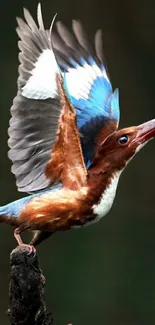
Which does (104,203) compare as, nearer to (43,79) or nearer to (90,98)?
(43,79)

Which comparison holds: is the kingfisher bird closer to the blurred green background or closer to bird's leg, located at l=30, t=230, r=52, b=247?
bird's leg, located at l=30, t=230, r=52, b=247

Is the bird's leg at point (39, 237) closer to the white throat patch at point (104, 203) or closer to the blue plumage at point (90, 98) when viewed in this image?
the white throat patch at point (104, 203)

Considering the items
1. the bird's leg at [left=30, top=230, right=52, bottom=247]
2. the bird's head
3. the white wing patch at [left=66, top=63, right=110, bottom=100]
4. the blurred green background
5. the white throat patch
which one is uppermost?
the bird's head

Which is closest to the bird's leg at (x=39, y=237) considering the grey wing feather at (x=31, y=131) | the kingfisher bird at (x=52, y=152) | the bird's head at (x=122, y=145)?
the kingfisher bird at (x=52, y=152)

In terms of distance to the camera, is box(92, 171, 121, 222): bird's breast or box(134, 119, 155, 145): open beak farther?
box(134, 119, 155, 145): open beak

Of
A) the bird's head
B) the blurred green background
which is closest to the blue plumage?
the bird's head

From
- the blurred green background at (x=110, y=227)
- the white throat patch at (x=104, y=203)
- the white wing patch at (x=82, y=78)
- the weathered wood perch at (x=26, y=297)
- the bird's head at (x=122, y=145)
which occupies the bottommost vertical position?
the blurred green background at (x=110, y=227)
